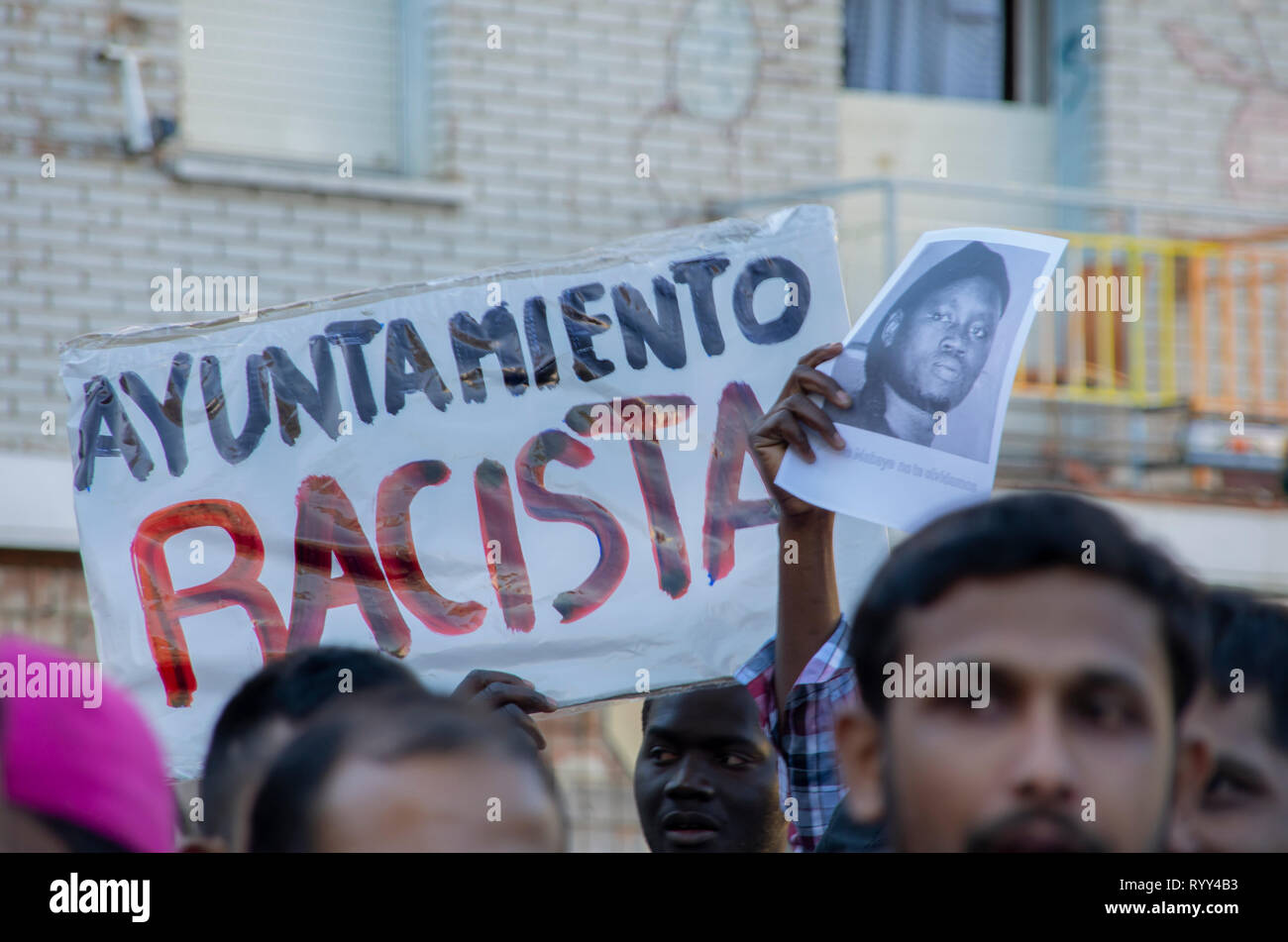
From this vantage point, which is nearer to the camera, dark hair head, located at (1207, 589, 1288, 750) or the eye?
the eye

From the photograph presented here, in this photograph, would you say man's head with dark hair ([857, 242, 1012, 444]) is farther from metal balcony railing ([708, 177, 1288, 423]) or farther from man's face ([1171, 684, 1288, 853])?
metal balcony railing ([708, 177, 1288, 423])

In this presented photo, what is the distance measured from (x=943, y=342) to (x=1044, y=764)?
154cm

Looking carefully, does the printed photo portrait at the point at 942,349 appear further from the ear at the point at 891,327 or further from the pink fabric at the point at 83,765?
the pink fabric at the point at 83,765

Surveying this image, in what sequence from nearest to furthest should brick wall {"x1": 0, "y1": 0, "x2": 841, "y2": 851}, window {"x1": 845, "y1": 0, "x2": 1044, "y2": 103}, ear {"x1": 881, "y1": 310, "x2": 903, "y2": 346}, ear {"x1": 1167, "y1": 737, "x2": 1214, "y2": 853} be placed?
ear {"x1": 1167, "y1": 737, "x2": 1214, "y2": 853} < ear {"x1": 881, "y1": 310, "x2": 903, "y2": 346} < brick wall {"x1": 0, "y1": 0, "x2": 841, "y2": 851} < window {"x1": 845, "y1": 0, "x2": 1044, "y2": 103}

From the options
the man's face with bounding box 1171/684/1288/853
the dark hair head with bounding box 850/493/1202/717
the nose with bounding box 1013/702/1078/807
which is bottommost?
the man's face with bounding box 1171/684/1288/853

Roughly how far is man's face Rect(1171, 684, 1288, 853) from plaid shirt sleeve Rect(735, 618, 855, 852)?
744 millimetres

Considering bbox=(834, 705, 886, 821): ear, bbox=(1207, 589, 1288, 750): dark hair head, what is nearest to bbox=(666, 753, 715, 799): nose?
bbox=(1207, 589, 1288, 750): dark hair head

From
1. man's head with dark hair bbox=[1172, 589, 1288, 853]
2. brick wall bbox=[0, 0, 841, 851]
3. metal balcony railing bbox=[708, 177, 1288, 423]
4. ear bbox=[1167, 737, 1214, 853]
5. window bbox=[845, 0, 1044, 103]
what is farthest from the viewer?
window bbox=[845, 0, 1044, 103]

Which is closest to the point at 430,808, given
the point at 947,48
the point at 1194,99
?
the point at 947,48

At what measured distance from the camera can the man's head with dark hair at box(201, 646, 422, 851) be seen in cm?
257

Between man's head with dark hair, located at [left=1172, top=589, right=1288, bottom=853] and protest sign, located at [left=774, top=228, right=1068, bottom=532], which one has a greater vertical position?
protest sign, located at [left=774, top=228, right=1068, bottom=532]

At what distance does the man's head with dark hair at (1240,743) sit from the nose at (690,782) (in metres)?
1.34

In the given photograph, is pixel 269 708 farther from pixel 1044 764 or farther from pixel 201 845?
pixel 1044 764

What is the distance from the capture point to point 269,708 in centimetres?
273
